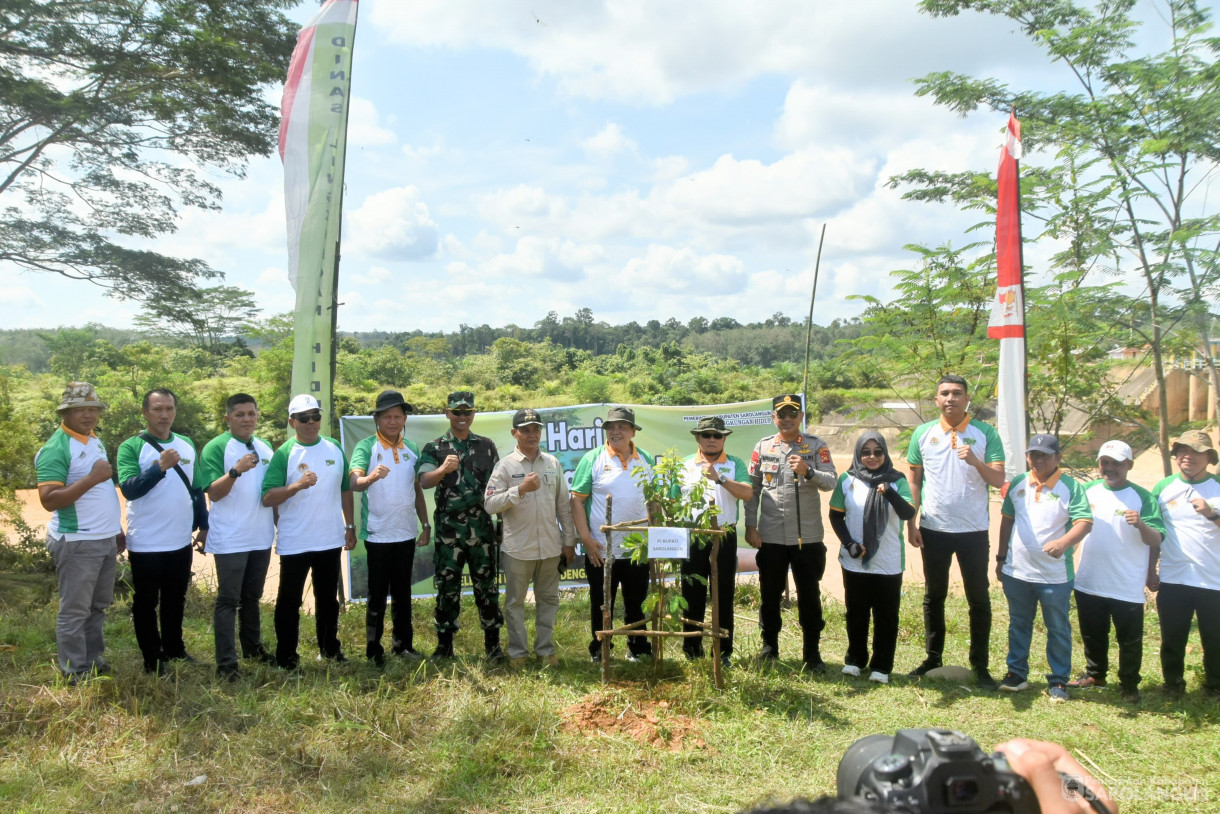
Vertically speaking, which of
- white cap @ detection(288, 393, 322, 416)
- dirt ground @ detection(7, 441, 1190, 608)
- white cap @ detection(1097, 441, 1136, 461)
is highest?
white cap @ detection(288, 393, 322, 416)

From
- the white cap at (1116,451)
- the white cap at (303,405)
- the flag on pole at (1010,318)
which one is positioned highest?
the flag on pole at (1010,318)

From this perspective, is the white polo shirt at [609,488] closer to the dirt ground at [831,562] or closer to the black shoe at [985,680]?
the black shoe at [985,680]

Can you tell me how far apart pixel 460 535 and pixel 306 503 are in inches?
38.8

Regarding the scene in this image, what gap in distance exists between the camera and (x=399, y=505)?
15.9 ft

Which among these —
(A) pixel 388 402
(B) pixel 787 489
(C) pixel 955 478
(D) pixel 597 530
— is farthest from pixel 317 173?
(C) pixel 955 478

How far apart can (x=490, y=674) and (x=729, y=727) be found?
1.57 meters

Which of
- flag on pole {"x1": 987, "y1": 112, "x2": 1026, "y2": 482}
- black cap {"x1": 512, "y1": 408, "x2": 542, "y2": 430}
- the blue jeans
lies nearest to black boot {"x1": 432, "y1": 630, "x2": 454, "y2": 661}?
black cap {"x1": 512, "y1": 408, "x2": 542, "y2": 430}

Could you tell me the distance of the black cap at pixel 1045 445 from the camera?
4.43 metres

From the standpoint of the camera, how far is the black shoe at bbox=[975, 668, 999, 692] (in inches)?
182

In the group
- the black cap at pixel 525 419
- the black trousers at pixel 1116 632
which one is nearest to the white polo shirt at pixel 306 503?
the black cap at pixel 525 419

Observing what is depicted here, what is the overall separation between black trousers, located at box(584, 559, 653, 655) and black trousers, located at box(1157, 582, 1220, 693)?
3.17 m

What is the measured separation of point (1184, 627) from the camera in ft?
14.6

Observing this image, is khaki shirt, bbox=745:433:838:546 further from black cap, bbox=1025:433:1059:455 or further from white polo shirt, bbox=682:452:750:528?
black cap, bbox=1025:433:1059:455

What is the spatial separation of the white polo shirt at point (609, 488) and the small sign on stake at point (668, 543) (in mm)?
602
